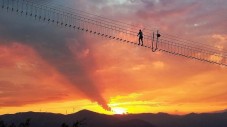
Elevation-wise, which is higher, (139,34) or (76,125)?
(139,34)

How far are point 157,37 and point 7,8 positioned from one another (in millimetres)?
38448

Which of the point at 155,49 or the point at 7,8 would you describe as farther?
the point at 155,49

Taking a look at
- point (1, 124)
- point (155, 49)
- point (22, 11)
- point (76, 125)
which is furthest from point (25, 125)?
point (155, 49)

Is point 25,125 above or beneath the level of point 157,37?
beneath

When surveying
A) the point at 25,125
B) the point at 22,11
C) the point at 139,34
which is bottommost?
the point at 25,125

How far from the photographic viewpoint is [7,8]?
1901 inches

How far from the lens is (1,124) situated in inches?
1913

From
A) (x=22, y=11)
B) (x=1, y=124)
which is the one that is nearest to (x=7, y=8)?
(x=22, y=11)

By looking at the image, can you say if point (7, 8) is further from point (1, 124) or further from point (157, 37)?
point (157, 37)

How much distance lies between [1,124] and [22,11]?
15061mm

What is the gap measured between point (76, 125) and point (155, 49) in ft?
114

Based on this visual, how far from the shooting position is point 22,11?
161 ft

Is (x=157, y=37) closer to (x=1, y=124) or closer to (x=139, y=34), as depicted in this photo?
(x=139, y=34)

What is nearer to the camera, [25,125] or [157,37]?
[25,125]
